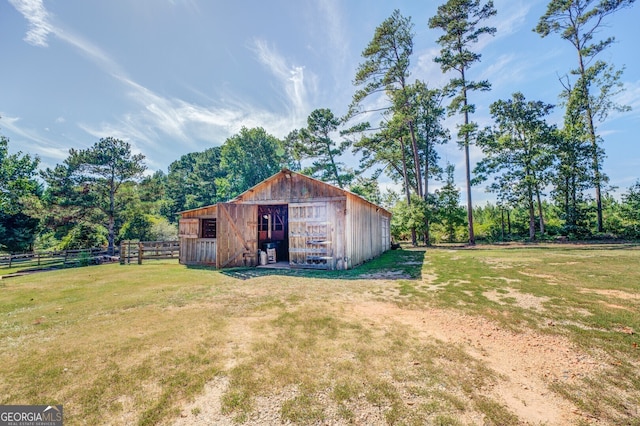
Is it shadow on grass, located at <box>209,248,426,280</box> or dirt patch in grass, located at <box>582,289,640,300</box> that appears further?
shadow on grass, located at <box>209,248,426,280</box>

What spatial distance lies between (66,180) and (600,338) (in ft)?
110

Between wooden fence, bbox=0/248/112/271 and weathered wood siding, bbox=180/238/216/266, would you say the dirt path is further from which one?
wooden fence, bbox=0/248/112/271

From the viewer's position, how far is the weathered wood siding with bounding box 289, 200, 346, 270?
10023 mm

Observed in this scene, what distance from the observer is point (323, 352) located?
3.47 meters

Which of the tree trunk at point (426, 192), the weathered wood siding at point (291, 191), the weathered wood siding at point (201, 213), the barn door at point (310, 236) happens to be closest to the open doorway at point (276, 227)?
the weathered wood siding at point (201, 213)

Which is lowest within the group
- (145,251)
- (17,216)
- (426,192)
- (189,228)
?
(145,251)

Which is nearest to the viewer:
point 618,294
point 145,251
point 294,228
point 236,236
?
point 618,294

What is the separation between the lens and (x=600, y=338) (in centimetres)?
373

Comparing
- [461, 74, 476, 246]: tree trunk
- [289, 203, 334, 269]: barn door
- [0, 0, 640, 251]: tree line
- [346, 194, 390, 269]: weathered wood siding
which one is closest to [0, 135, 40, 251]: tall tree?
[0, 0, 640, 251]: tree line

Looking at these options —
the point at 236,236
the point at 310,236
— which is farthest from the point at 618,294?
the point at 236,236

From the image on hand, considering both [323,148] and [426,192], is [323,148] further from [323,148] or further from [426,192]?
[426,192]

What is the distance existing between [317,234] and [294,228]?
1077 millimetres

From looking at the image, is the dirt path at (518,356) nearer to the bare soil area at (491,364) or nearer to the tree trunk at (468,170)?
the bare soil area at (491,364)

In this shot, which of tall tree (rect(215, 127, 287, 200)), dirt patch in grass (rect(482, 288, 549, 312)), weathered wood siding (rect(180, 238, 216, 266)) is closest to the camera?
dirt patch in grass (rect(482, 288, 549, 312))
